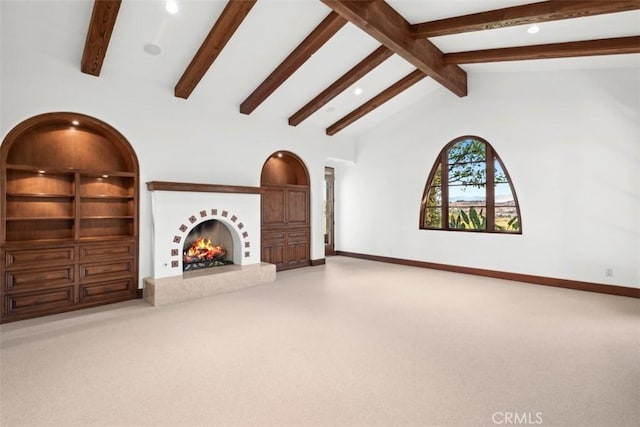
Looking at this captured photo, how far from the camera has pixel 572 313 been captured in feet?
12.8

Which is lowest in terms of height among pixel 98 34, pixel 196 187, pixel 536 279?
pixel 536 279

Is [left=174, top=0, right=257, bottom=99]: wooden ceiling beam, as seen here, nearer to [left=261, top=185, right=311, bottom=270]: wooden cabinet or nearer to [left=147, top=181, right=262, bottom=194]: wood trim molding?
[left=147, top=181, right=262, bottom=194]: wood trim molding

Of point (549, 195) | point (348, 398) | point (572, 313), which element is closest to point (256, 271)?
point (348, 398)

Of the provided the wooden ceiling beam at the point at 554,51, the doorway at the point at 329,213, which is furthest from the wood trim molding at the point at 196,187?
the wooden ceiling beam at the point at 554,51

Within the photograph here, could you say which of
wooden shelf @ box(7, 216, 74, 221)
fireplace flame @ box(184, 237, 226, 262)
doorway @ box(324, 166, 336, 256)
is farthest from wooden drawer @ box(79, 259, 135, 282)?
doorway @ box(324, 166, 336, 256)

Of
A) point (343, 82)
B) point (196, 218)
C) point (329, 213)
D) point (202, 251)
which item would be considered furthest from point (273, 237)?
point (343, 82)

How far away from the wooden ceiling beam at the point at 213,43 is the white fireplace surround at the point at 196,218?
150 centimetres

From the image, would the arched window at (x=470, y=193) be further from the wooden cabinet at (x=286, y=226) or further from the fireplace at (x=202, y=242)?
the fireplace at (x=202, y=242)

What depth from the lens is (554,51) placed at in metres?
4.32

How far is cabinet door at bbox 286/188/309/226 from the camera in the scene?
265 inches

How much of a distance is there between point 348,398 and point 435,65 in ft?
16.3

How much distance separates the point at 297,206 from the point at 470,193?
3.54m

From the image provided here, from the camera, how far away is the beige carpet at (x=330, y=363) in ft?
6.59

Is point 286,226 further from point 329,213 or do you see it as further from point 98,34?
point 98,34
